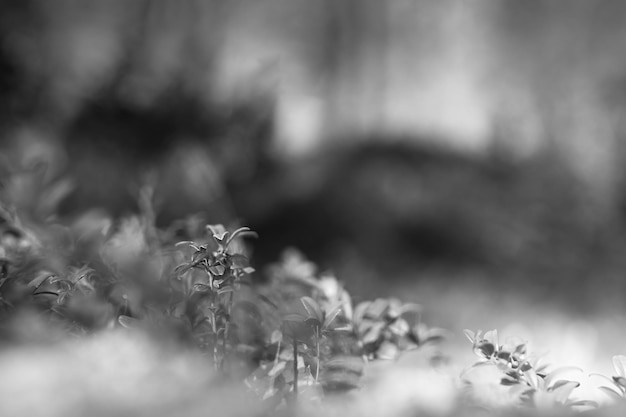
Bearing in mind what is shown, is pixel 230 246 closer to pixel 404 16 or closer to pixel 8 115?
pixel 8 115

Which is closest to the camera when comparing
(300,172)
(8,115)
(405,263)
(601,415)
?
(601,415)

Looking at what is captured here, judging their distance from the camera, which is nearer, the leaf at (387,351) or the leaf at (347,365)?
the leaf at (347,365)

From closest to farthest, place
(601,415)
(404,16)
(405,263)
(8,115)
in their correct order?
(601,415), (8,115), (405,263), (404,16)

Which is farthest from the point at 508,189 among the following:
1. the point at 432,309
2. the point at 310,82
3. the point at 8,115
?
the point at 8,115

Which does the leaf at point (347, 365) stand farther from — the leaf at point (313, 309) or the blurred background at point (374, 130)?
the blurred background at point (374, 130)

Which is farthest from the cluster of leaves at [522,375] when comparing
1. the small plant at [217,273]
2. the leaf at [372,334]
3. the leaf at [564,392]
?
the small plant at [217,273]

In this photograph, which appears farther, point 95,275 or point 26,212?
point 26,212

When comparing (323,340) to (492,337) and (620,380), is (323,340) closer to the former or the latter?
(492,337)
